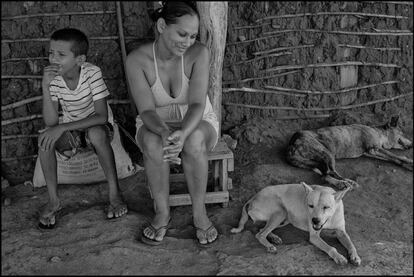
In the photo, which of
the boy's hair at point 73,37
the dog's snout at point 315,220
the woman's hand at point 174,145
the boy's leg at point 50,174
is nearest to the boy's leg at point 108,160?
the boy's leg at point 50,174

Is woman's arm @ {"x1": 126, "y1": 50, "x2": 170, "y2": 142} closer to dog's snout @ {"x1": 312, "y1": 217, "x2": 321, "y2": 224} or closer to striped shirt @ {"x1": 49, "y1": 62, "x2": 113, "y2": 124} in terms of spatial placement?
striped shirt @ {"x1": 49, "y1": 62, "x2": 113, "y2": 124}

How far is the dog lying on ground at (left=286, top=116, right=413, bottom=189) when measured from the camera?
4.23m

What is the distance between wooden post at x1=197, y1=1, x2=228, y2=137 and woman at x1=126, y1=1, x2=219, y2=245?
1.57 ft

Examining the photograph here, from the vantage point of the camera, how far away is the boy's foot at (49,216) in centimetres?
313

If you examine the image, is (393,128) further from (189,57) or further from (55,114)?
(55,114)

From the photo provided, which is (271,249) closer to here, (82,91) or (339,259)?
(339,259)

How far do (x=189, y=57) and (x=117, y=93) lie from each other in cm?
142

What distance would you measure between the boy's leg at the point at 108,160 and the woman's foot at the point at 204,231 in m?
0.62

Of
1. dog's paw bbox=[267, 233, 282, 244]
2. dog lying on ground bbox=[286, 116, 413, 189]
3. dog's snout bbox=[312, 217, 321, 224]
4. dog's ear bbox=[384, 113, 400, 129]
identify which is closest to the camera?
dog's snout bbox=[312, 217, 321, 224]

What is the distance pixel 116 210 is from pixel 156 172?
0.63 meters

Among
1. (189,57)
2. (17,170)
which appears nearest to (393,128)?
(189,57)

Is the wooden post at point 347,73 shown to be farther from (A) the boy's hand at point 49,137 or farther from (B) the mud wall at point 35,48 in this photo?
(A) the boy's hand at point 49,137

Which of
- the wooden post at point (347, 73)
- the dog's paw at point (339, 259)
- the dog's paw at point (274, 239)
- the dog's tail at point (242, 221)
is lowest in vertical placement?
the dog's paw at point (274, 239)

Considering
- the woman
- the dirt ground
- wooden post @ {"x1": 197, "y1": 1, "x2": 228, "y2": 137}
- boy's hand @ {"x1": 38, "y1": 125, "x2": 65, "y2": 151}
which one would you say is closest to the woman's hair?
the woman
